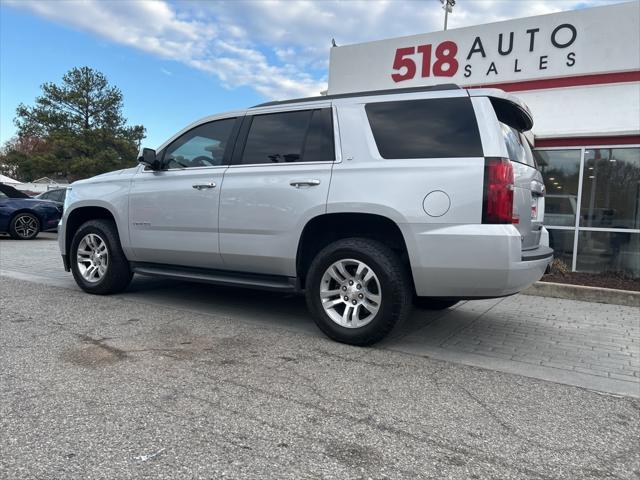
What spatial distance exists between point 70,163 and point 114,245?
41.4 meters

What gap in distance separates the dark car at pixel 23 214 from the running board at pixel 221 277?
8.76m

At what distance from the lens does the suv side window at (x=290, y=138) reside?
175 inches

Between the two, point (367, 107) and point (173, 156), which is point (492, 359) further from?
point (173, 156)

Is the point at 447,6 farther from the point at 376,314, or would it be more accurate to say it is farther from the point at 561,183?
the point at 376,314

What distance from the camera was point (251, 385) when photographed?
10.9 feet

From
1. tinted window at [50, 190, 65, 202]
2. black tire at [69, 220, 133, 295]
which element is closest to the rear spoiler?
black tire at [69, 220, 133, 295]

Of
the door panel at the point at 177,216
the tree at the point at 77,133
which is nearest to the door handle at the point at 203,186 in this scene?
the door panel at the point at 177,216

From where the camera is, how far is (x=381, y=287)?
397 cm

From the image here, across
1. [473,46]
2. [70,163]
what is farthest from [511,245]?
[70,163]

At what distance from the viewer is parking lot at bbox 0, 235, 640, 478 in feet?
7.95

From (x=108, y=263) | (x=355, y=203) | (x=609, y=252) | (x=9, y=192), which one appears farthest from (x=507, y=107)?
(x=9, y=192)

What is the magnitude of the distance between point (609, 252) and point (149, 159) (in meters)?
7.54

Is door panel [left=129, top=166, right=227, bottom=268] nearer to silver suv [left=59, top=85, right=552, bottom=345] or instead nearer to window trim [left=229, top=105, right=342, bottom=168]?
silver suv [left=59, top=85, right=552, bottom=345]

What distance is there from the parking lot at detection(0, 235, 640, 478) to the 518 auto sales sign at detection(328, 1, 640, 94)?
6.27 m
